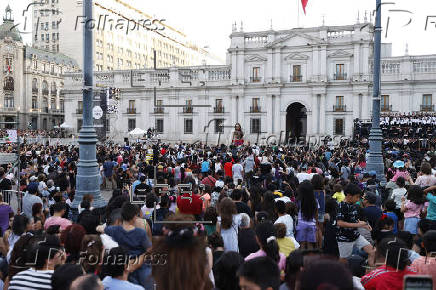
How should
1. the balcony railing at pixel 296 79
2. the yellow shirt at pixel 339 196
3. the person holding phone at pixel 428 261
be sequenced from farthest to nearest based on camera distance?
the balcony railing at pixel 296 79 < the yellow shirt at pixel 339 196 < the person holding phone at pixel 428 261

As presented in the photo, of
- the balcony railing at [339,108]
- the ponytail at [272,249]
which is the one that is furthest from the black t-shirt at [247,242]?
the balcony railing at [339,108]

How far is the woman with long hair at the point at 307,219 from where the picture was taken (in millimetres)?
6691

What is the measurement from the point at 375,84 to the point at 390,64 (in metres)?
30.7

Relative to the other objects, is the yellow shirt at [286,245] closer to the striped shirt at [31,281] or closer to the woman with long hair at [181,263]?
the woman with long hair at [181,263]

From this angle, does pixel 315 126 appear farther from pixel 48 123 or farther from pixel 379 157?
pixel 48 123

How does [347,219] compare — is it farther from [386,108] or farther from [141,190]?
[386,108]

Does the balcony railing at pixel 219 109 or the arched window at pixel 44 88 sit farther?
the arched window at pixel 44 88

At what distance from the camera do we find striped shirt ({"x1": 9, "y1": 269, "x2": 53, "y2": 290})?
153 inches

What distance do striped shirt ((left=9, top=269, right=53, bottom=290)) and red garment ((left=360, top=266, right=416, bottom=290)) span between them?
3.40 meters

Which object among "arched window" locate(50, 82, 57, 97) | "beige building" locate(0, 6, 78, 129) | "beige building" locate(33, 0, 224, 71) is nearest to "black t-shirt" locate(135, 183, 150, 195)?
"beige building" locate(33, 0, 224, 71)

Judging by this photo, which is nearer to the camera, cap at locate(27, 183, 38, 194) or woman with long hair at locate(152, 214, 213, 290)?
woman with long hair at locate(152, 214, 213, 290)

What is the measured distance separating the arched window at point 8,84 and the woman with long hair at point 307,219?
6495cm

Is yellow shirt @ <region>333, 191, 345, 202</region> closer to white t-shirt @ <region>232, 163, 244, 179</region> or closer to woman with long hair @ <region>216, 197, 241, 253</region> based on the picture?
woman with long hair @ <region>216, 197, 241, 253</region>

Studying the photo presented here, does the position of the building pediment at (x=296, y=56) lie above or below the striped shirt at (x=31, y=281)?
above
